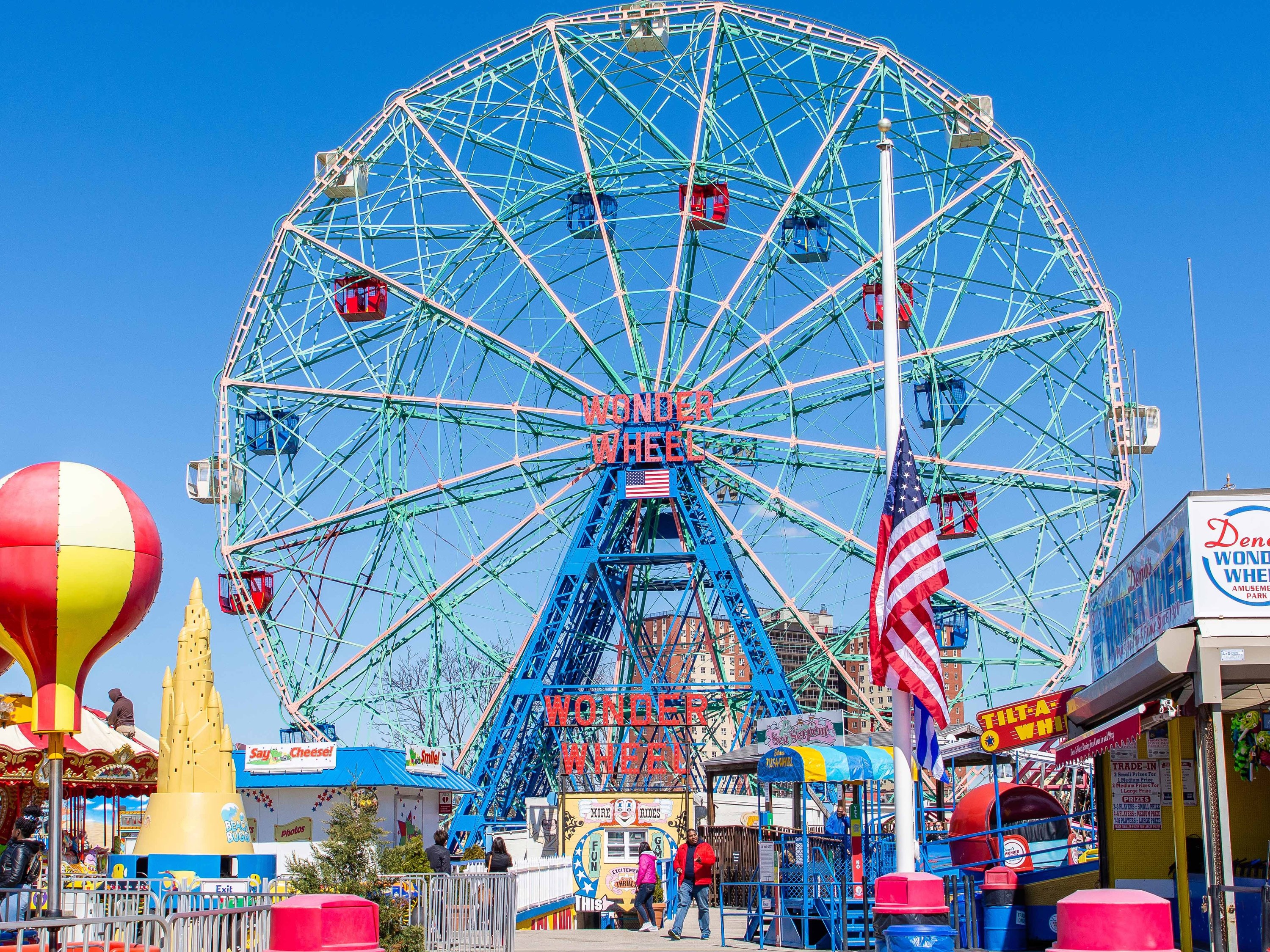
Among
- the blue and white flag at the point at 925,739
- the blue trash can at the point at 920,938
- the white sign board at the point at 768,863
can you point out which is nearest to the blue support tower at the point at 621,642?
the white sign board at the point at 768,863

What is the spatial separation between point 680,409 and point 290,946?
83.8ft

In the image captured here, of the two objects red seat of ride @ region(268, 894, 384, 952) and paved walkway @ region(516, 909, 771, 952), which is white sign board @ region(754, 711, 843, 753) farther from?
red seat of ride @ region(268, 894, 384, 952)

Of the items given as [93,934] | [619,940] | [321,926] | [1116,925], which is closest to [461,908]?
[619,940]

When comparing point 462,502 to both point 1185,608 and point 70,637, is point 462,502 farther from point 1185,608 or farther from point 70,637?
point 1185,608

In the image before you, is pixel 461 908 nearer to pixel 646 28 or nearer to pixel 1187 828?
pixel 1187 828

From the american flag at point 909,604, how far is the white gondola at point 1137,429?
63.0ft

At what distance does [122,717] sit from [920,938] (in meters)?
21.0

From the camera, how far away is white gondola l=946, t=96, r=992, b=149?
3391 centimetres

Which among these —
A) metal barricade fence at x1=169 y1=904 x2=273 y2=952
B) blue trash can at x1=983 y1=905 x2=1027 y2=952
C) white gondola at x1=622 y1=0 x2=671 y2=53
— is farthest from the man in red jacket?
white gondola at x1=622 y1=0 x2=671 y2=53

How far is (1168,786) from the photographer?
16594mm

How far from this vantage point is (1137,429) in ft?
107

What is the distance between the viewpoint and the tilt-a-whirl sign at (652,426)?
34.0 metres

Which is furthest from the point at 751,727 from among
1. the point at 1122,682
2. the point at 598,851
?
the point at 1122,682

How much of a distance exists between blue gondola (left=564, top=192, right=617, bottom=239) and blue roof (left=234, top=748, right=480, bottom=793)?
1308 cm
